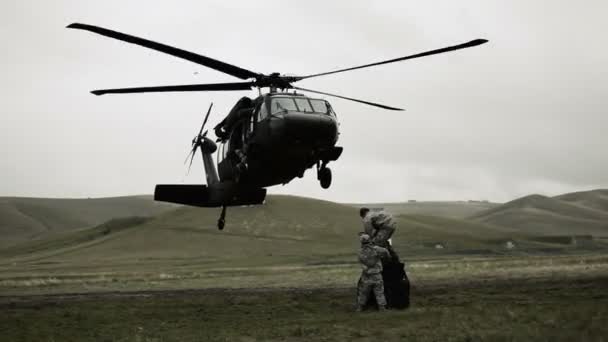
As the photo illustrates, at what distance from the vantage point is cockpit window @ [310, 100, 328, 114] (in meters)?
17.8

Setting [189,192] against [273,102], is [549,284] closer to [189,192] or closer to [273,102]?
[273,102]

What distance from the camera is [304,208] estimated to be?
5221 inches

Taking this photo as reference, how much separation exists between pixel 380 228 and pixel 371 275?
3.33ft

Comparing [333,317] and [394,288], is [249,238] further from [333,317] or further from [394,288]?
[333,317]

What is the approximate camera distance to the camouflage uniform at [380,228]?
14391mm

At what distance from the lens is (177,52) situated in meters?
16.7

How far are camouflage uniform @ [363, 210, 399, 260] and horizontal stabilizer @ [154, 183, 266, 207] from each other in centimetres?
714

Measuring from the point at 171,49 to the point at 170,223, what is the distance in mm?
112153

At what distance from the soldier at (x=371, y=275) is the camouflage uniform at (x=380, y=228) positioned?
0.55 ft

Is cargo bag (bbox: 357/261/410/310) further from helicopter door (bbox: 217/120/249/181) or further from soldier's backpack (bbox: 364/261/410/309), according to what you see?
helicopter door (bbox: 217/120/249/181)

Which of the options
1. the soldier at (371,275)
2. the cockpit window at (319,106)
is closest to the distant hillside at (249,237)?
the cockpit window at (319,106)

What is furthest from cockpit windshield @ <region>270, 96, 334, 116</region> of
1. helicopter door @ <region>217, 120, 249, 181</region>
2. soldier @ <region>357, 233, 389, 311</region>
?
soldier @ <region>357, 233, 389, 311</region>

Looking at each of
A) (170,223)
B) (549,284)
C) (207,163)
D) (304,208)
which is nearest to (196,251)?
(170,223)

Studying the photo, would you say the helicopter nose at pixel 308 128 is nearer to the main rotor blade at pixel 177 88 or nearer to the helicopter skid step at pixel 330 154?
the helicopter skid step at pixel 330 154
